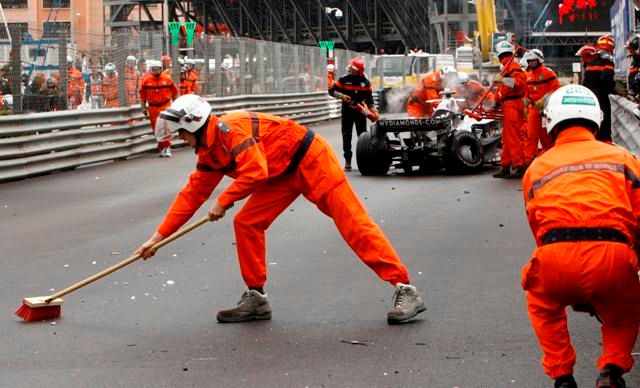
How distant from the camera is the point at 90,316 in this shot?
757 cm

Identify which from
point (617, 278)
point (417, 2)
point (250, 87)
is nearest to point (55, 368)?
point (617, 278)

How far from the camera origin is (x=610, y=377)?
4969mm

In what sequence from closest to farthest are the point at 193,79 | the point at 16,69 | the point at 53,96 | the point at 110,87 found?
the point at 16,69
the point at 53,96
the point at 110,87
the point at 193,79

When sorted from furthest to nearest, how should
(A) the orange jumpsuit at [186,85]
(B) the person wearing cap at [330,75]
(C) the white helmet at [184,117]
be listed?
(B) the person wearing cap at [330,75], (A) the orange jumpsuit at [186,85], (C) the white helmet at [184,117]

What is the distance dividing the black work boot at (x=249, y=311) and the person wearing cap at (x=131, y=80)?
14.8m

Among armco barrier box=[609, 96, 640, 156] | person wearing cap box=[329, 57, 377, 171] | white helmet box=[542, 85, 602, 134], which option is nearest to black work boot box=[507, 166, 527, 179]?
armco barrier box=[609, 96, 640, 156]

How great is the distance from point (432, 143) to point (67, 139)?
5627 mm

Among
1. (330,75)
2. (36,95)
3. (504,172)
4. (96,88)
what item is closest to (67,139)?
(36,95)

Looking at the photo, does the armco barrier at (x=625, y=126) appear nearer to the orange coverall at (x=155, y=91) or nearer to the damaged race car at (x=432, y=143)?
the damaged race car at (x=432, y=143)

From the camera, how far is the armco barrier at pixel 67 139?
16.9 m

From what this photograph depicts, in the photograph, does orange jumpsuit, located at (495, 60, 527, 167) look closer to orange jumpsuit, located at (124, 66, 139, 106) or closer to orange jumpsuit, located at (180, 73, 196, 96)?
orange jumpsuit, located at (124, 66, 139, 106)

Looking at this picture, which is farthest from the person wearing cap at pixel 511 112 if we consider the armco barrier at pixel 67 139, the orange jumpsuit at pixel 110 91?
the orange jumpsuit at pixel 110 91

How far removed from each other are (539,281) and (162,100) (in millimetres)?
16489

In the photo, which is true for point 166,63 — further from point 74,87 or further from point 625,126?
point 625,126
